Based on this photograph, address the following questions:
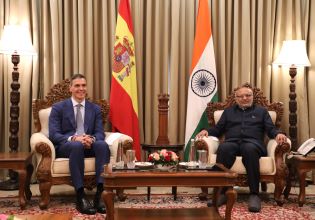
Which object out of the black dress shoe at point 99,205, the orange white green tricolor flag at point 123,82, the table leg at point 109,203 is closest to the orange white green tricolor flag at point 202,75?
the orange white green tricolor flag at point 123,82

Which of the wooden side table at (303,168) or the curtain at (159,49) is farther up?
the curtain at (159,49)

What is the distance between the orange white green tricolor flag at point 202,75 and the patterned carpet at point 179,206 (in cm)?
93

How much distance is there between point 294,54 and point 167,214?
8.43 ft

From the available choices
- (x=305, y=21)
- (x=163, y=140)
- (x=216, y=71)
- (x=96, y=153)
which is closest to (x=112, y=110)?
(x=163, y=140)

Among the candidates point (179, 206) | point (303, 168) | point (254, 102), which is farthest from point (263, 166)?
point (254, 102)

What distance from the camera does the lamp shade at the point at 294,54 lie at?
4.82 metres

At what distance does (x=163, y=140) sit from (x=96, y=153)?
3.16 feet

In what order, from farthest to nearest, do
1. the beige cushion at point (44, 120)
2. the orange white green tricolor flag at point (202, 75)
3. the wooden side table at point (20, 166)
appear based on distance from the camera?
the orange white green tricolor flag at point (202, 75), the beige cushion at point (44, 120), the wooden side table at point (20, 166)

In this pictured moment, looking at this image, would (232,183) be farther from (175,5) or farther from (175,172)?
(175,5)

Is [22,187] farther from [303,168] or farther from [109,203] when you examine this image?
[303,168]

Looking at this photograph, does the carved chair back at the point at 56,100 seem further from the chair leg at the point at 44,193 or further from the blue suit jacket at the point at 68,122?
the chair leg at the point at 44,193

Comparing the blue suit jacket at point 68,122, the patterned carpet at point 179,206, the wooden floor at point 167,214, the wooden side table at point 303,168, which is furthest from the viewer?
the blue suit jacket at point 68,122

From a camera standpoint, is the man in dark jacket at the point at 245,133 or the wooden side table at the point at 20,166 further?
the man in dark jacket at the point at 245,133

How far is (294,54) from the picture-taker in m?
4.82
